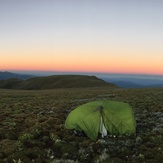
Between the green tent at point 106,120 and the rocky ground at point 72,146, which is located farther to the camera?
the green tent at point 106,120

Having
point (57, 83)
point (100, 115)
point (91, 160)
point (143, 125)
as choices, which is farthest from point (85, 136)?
point (57, 83)

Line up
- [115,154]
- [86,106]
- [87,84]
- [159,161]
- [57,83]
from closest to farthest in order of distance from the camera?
[159,161], [115,154], [86,106], [87,84], [57,83]

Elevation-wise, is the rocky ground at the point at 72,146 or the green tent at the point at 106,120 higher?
the green tent at the point at 106,120

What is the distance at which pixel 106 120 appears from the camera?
15367mm

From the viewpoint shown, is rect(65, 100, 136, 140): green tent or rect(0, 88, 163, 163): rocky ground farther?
rect(65, 100, 136, 140): green tent

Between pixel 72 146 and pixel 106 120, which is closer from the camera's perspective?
pixel 72 146

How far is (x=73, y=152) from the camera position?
12867 mm

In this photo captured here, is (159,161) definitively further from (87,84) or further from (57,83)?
(57,83)

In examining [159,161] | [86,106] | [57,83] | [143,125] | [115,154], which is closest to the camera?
[159,161]

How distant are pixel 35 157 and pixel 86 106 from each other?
5607 millimetres

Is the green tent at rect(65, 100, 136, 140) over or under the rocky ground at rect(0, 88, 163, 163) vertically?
over

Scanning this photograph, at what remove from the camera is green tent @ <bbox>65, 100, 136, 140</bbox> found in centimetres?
1533

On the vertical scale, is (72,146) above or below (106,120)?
below

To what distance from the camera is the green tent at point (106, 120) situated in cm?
1533
